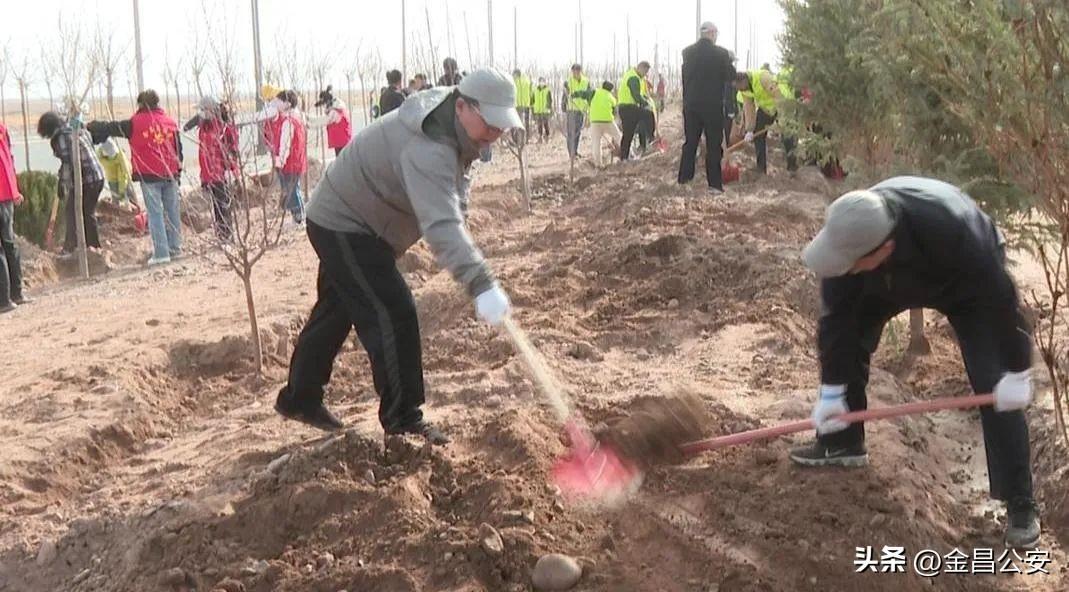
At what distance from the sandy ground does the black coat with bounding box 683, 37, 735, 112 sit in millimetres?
2709

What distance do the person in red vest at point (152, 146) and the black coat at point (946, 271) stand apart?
259 inches

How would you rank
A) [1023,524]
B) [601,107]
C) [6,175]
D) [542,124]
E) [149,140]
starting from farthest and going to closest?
[542,124] < [601,107] < [149,140] < [6,175] < [1023,524]

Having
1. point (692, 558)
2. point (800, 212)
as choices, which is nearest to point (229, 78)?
point (692, 558)

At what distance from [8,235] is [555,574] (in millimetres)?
6447

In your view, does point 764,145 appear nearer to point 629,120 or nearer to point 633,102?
point 633,102

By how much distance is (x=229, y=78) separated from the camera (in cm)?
635

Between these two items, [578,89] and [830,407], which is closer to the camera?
[830,407]

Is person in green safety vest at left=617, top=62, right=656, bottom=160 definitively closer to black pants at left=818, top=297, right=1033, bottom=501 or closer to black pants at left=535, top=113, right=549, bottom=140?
black pants at left=535, top=113, right=549, bottom=140

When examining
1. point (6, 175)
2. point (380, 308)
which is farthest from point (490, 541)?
point (6, 175)

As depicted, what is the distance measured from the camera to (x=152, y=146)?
30.1ft

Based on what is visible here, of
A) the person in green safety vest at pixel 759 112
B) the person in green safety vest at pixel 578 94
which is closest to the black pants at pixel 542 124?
the person in green safety vest at pixel 578 94

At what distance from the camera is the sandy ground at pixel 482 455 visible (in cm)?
356

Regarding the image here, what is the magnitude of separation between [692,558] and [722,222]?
5.95m

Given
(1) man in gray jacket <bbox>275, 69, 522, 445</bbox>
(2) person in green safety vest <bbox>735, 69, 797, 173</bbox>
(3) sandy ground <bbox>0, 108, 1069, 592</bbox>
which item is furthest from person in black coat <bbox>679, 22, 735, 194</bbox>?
(1) man in gray jacket <bbox>275, 69, 522, 445</bbox>
